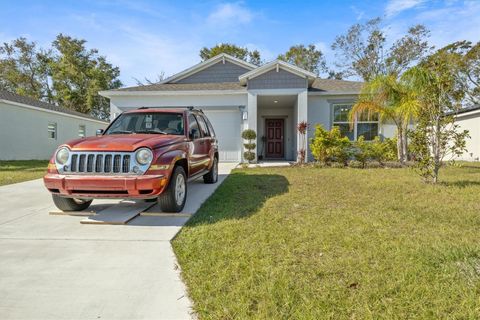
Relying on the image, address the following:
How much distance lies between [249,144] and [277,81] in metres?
3.14

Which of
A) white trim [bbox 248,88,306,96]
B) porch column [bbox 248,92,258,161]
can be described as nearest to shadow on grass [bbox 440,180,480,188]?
white trim [bbox 248,88,306,96]

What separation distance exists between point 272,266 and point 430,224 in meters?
2.75

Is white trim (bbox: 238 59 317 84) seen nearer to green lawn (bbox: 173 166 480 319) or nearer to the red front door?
the red front door

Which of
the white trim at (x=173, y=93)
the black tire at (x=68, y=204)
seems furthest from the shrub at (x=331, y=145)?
the black tire at (x=68, y=204)

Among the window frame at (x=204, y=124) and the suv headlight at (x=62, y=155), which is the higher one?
the window frame at (x=204, y=124)

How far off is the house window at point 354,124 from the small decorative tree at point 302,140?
6.81 feet

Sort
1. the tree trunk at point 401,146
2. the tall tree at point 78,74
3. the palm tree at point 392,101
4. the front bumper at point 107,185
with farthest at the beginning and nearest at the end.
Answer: the tall tree at point 78,74
the tree trunk at point 401,146
the palm tree at point 392,101
the front bumper at point 107,185

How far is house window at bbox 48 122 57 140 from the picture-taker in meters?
20.0

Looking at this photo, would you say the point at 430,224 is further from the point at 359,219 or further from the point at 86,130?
the point at 86,130

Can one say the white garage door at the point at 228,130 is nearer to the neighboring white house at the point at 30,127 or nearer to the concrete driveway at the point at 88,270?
the concrete driveway at the point at 88,270

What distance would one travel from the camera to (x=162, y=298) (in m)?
2.51

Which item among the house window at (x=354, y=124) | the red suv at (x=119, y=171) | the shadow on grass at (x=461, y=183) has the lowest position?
the shadow on grass at (x=461, y=183)

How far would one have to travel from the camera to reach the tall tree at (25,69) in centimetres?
3516

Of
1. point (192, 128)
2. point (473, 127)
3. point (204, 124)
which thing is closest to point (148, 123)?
point (192, 128)
